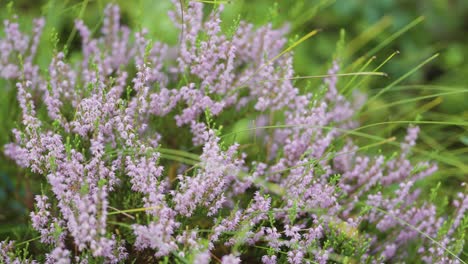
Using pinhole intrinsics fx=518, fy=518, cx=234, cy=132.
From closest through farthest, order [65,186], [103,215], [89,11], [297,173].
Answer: [103,215], [65,186], [297,173], [89,11]

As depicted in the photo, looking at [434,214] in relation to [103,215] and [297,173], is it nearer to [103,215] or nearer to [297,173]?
[297,173]

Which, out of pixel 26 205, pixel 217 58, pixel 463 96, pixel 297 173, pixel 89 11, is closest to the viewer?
pixel 297 173

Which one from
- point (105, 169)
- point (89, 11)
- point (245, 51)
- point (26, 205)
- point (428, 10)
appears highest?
point (428, 10)

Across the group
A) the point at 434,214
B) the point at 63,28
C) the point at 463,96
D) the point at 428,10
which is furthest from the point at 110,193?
the point at 428,10

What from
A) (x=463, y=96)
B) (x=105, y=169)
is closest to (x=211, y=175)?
(x=105, y=169)

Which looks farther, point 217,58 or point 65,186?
point 217,58

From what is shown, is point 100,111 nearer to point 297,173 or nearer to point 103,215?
point 103,215

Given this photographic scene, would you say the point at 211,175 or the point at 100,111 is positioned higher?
the point at 100,111
